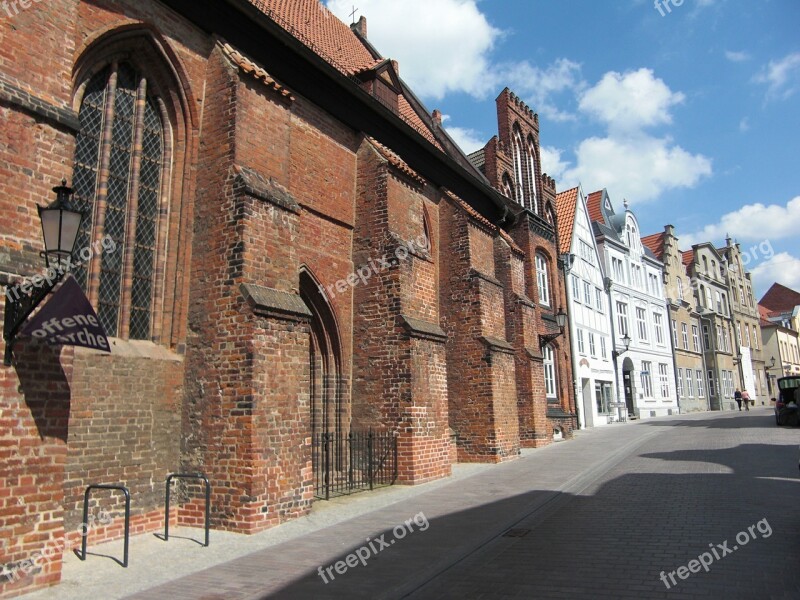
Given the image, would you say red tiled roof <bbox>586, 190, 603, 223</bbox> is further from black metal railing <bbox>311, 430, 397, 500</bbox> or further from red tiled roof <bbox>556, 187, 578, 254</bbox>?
black metal railing <bbox>311, 430, 397, 500</bbox>

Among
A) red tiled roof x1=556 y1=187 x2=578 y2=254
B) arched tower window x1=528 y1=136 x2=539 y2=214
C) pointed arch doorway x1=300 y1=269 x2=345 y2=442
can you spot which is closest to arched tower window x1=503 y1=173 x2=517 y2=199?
arched tower window x1=528 y1=136 x2=539 y2=214

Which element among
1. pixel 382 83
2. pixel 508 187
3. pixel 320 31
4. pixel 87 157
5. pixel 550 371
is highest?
pixel 320 31

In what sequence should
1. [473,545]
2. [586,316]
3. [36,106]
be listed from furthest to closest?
[586,316] < [473,545] < [36,106]

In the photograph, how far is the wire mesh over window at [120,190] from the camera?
8.06 meters

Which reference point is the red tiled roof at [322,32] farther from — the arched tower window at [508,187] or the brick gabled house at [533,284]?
the brick gabled house at [533,284]

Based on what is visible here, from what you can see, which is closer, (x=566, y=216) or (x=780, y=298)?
(x=566, y=216)

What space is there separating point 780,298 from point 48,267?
90.3 m

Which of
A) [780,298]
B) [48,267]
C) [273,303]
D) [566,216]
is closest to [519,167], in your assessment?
[566,216]

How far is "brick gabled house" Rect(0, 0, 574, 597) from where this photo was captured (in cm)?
629

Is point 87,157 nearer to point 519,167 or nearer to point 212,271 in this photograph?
point 212,271

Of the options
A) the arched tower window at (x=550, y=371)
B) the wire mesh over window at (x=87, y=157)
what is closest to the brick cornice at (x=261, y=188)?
the wire mesh over window at (x=87, y=157)

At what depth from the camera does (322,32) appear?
16500mm

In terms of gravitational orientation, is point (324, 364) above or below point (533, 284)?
below

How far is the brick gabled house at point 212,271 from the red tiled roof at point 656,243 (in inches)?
1298
